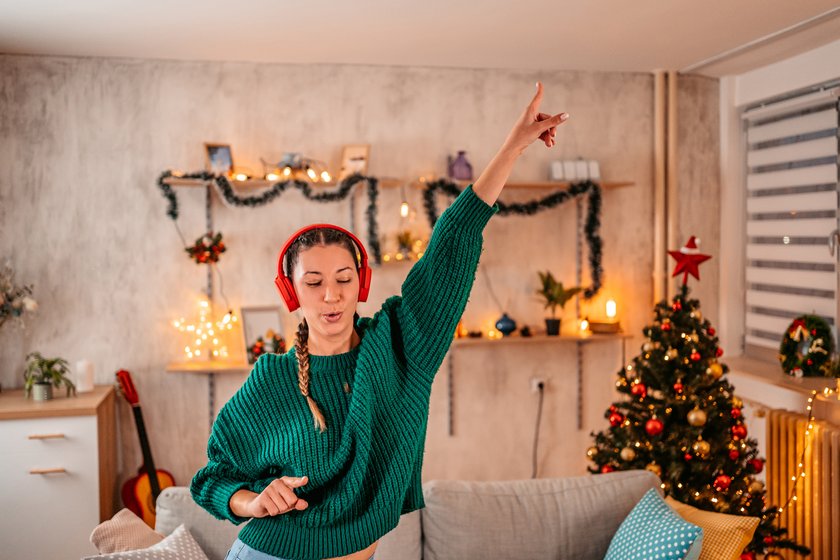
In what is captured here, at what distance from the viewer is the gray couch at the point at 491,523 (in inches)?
102

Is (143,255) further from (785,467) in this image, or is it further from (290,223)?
(785,467)

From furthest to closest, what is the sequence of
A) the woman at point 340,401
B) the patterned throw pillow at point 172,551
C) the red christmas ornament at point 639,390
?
the red christmas ornament at point 639,390 < the patterned throw pillow at point 172,551 < the woman at point 340,401

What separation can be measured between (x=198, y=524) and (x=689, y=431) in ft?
6.70

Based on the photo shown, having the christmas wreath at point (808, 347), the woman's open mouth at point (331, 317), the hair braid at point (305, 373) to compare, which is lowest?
the christmas wreath at point (808, 347)

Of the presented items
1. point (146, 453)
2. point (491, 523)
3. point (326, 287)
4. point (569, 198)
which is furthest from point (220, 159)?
point (326, 287)

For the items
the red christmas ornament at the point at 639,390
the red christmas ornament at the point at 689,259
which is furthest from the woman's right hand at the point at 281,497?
the red christmas ornament at the point at 689,259

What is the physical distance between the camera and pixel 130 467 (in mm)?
4168

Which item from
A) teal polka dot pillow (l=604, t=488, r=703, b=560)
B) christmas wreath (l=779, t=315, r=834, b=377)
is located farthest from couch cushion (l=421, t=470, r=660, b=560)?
christmas wreath (l=779, t=315, r=834, b=377)

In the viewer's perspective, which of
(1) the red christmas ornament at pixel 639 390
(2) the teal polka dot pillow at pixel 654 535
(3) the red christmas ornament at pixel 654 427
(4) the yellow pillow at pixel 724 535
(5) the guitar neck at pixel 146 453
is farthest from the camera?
(5) the guitar neck at pixel 146 453

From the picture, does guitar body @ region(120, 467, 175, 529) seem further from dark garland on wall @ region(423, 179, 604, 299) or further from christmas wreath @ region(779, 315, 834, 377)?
christmas wreath @ region(779, 315, 834, 377)

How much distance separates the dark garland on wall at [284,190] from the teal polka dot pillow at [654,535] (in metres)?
2.14

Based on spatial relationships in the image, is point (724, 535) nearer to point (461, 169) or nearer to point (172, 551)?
point (172, 551)

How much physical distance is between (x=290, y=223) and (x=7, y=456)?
178cm

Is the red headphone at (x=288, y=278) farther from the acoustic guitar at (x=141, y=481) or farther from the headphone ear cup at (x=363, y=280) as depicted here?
the acoustic guitar at (x=141, y=481)
